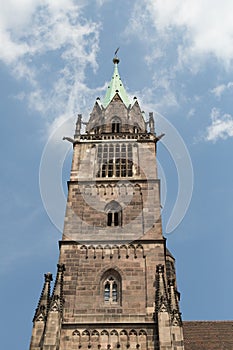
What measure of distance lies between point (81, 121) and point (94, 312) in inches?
582

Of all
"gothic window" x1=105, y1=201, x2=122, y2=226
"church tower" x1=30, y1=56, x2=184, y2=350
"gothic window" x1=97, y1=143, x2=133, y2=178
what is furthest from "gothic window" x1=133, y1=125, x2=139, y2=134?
"gothic window" x1=105, y1=201, x2=122, y2=226

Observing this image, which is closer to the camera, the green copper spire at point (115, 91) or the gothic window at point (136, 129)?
the gothic window at point (136, 129)

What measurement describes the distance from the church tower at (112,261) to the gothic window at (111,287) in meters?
0.04

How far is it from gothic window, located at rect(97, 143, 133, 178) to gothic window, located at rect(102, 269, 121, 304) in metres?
6.51

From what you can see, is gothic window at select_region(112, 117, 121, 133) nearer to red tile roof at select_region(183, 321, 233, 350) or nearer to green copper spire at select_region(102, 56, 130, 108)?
green copper spire at select_region(102, 56, 130, 108)

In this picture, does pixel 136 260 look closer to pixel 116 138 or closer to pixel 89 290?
pixel 89 290

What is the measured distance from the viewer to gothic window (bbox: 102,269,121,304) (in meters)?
20.2

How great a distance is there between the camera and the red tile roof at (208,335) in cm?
2202

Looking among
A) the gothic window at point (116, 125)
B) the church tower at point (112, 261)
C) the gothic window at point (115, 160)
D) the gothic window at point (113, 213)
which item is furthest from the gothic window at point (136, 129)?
the gothic window at point (113, 213)

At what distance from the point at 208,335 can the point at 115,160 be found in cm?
981

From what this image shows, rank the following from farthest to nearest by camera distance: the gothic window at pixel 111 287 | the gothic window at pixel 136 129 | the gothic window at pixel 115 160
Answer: the gothic window at pixel 136 129
the gothic window at pixel 115 160
the gothic window at pixel 111 287

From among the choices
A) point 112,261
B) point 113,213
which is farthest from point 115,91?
point 112,261

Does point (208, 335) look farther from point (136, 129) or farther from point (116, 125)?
point (116, 125)

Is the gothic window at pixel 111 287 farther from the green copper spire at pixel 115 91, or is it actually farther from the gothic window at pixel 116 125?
the green copper spire at pixel 115 91
